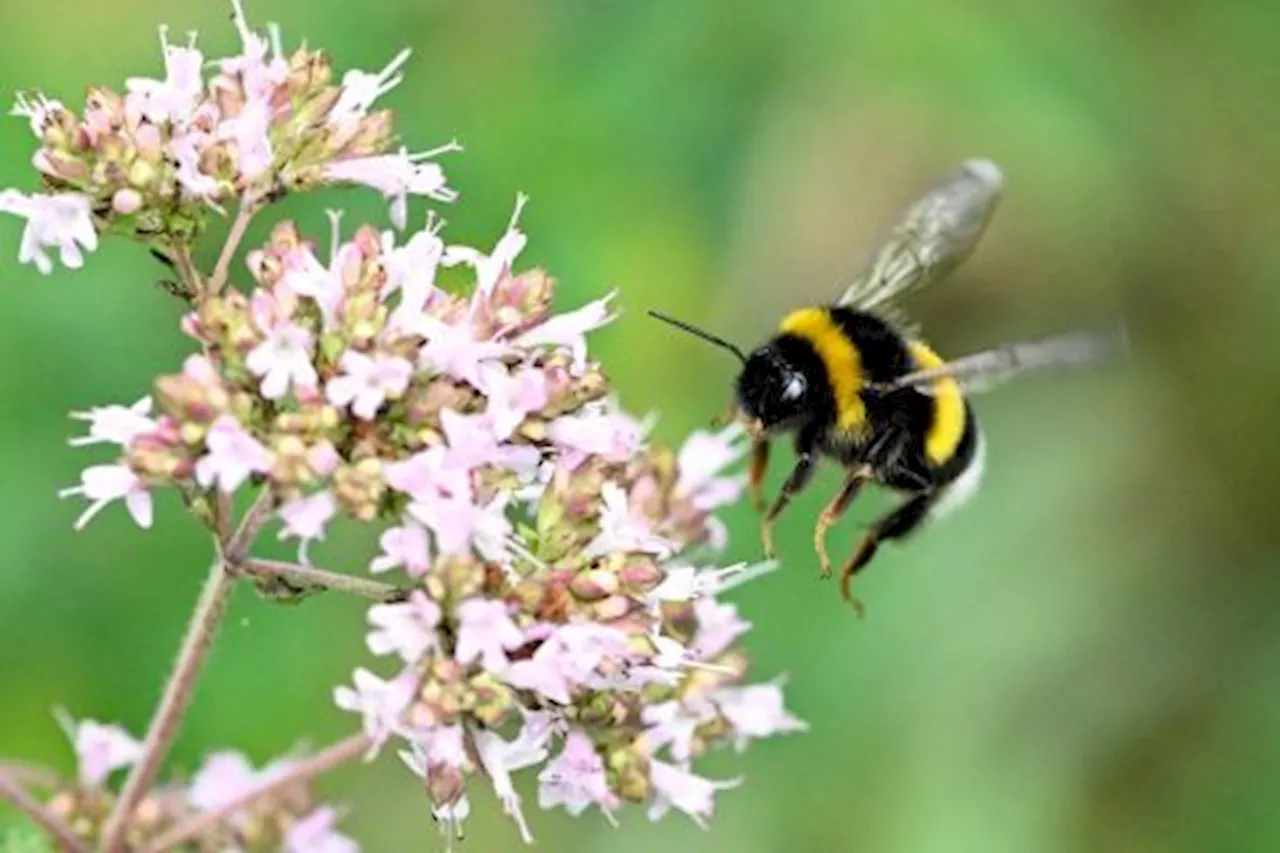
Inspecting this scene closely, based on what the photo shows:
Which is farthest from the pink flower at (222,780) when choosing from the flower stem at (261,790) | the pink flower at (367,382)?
the pink flower at (367,382)

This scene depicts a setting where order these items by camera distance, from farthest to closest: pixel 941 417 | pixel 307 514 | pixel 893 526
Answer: pixel 893 526 → pixel 941 417 → pixel 307 514

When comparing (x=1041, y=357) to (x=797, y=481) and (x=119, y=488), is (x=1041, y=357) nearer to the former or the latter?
(x=797, y=481)

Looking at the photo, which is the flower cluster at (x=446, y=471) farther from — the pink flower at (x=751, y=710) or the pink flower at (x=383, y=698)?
the pink flower at (x=751, y=710)

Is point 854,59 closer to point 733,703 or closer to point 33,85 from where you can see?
point 33,85

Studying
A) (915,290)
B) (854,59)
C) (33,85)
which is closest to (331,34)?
(33,85)

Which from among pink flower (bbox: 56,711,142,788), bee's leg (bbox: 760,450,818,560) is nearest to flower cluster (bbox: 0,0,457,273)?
bee's leg (bbox: 760,450,818,560)

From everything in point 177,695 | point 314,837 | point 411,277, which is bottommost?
point 314,837

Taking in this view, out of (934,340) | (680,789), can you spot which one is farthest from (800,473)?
(934,340)
